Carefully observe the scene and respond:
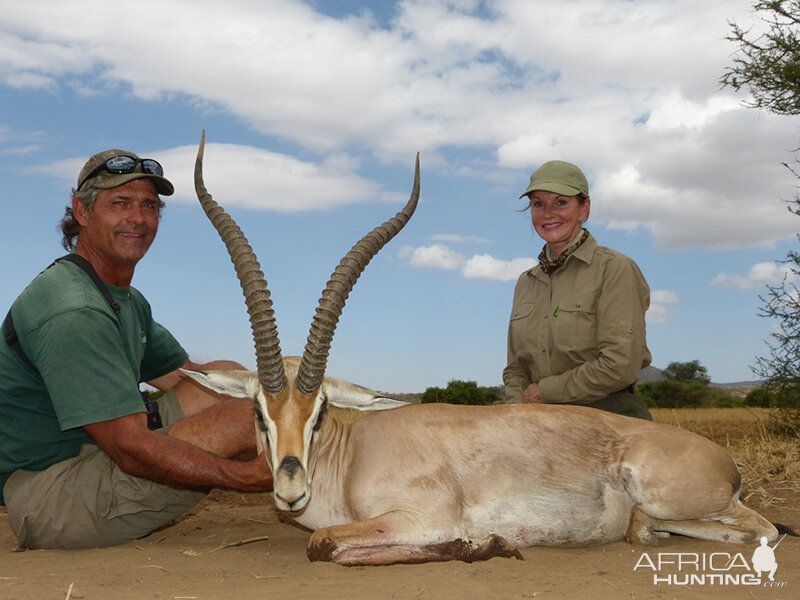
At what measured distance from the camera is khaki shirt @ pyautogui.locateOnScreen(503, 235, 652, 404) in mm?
7223

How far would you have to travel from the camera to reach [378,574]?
4949 millimetres

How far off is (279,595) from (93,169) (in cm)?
429

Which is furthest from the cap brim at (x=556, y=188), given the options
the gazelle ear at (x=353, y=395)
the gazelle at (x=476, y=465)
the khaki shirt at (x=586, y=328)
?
the gazelle ear at (x=353, y=395)

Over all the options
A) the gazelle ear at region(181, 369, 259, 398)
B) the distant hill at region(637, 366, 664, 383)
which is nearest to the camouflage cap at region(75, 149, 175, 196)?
the gazelle ear at region(181, 369, 259, 398)

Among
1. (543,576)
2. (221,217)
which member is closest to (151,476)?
(221,217)

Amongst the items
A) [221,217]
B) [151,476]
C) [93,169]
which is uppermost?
[93,169]

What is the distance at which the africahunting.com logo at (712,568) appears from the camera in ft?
16.2

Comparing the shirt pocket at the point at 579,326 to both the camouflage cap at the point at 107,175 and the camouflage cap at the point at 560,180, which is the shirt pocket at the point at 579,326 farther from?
the camouflage cap at the point at 107,175

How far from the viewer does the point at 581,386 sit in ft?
23.7

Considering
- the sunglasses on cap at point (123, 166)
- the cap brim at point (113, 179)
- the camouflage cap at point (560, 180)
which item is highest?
the camouflage cap at point (560, 180)

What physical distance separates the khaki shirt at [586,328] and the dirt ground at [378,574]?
174 cm

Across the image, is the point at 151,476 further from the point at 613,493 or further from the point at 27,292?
the point at 613,493

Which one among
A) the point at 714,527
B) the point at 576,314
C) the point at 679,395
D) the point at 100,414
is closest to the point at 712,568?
the point at 714,527

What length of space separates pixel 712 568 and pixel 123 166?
589 cm
